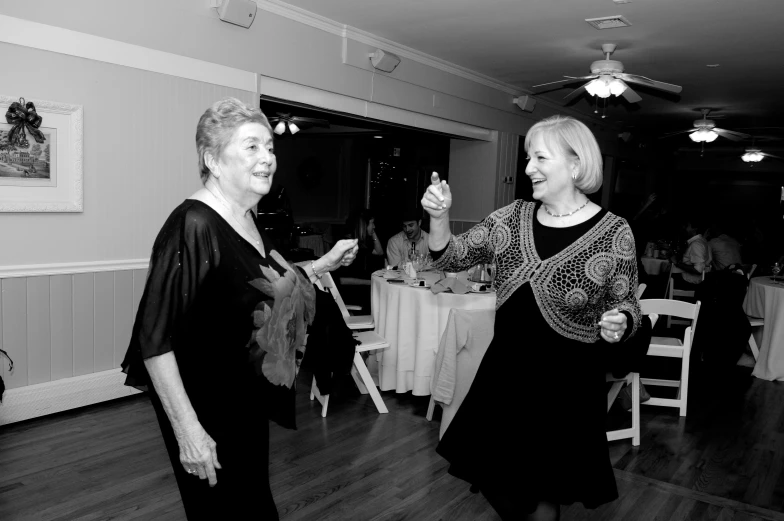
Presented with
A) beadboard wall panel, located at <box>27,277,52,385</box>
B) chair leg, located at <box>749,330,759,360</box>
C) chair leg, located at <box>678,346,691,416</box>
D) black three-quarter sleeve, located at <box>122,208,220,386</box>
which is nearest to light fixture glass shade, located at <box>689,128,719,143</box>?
chair leg, located at <box>749,330,759,360</box>

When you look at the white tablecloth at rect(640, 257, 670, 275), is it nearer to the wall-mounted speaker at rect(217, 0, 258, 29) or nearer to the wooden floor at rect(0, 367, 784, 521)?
the wooden floor at rect(0, 367, 784, 521)

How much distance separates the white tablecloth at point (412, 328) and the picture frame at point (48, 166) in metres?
2.27

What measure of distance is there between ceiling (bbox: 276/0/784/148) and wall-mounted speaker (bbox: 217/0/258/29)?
512 millimetres

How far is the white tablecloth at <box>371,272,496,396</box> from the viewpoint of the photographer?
4637 millimetres

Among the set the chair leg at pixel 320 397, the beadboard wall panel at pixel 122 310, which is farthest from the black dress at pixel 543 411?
the beadboard wall panel at pixel 122 310

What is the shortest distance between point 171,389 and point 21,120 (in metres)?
3.10

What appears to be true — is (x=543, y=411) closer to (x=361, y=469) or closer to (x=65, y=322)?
(x=361, y=469)

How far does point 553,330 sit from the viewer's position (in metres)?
2.02

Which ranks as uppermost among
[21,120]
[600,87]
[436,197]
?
[600,87]

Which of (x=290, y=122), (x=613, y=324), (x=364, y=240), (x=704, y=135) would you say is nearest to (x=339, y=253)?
(x=613, y=324)

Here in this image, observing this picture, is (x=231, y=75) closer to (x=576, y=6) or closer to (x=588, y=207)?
(x=576, y=6)

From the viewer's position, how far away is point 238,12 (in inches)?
199

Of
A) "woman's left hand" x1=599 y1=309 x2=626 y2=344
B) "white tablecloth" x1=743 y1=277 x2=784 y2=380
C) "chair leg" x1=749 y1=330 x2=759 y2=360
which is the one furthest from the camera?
"chair leg" x1=749 y1=330 x2=759 y2=360

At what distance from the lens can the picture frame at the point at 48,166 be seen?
3.90m
